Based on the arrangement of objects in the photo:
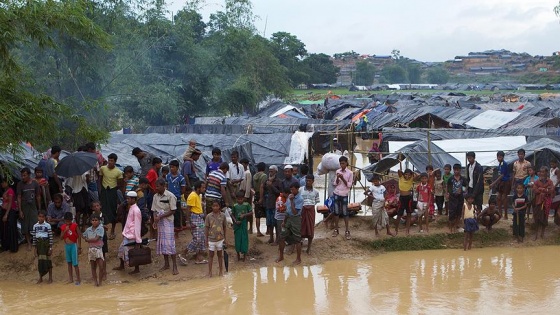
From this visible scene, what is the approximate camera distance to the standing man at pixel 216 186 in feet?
35.3

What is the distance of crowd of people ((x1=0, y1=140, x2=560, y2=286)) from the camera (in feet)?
32.2

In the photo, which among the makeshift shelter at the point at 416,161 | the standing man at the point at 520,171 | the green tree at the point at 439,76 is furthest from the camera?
the green tree at the point at 439,76

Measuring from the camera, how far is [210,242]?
9.89 metres

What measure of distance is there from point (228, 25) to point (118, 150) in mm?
20028

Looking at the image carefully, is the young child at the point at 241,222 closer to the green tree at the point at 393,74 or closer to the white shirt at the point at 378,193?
the white shirt at the point at 378,193

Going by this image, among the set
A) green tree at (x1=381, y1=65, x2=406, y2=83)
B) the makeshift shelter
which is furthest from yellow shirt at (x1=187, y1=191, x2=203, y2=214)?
green tree at (x1=381, y1=65, x2=406, y2=83)

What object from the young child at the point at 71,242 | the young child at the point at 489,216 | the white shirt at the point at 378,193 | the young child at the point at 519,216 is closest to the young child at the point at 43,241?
the young child at the point at 71,242

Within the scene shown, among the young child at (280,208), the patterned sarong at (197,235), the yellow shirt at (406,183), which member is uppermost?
the yellow shirt at (406,183)

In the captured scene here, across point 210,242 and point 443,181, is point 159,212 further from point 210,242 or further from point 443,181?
point 443,181

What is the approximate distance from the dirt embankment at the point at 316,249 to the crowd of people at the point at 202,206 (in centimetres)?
13

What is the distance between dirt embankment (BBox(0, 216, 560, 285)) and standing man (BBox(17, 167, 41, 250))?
1.59 feet

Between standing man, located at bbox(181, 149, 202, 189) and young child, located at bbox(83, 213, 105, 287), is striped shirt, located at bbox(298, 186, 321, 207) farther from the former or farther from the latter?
young child, located at bbox(83, 213, 105, 287)

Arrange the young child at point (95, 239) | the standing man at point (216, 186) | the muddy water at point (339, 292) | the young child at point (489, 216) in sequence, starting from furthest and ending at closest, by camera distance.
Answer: the young child at point (489, 216), the standing man at point (216, 186), the young child at point (95, 239), the muddy water at point (339, 292)

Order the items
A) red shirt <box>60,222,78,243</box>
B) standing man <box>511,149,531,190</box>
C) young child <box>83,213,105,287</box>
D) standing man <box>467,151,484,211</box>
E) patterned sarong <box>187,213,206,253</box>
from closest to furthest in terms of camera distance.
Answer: young child <box>83,213,105,287</box> < red shirt <box>60,222,78,243</box> < patterned sarong <box>187,213,206,253</box> < standing man <box>467,151,484,211</box> < standing man <box>511,149,531,190</box>
